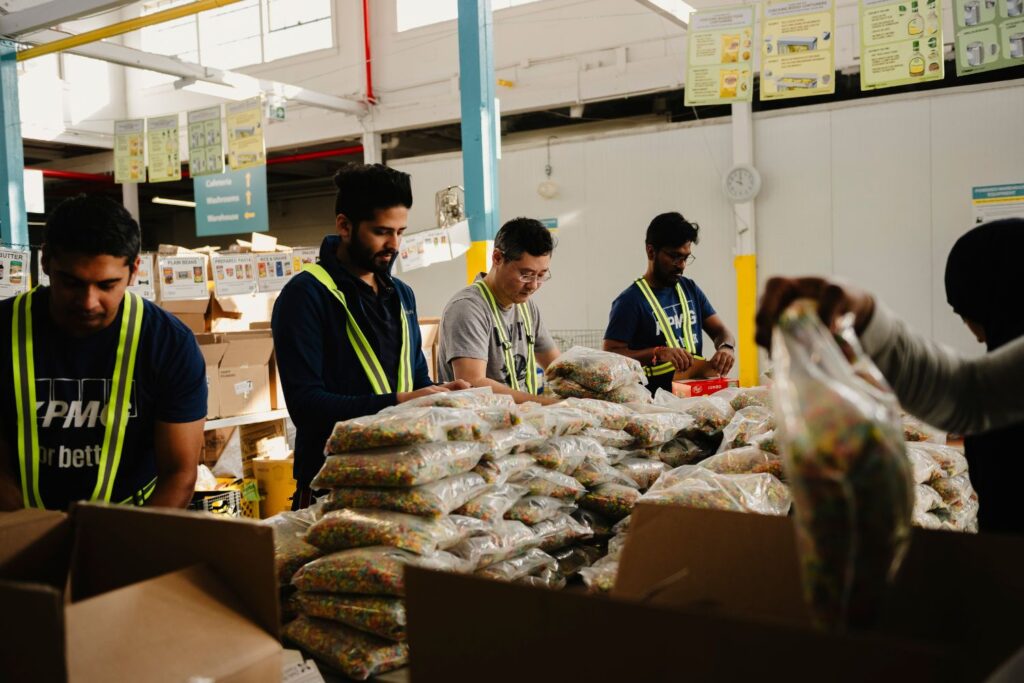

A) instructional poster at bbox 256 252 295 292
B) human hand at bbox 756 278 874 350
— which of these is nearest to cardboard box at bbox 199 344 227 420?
instructional poster at bbox 256 252 295 292

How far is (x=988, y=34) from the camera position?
395 centimetres

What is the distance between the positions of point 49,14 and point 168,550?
5224 millimetres

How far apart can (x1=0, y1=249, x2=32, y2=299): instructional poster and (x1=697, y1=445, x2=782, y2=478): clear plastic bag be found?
4277 mm

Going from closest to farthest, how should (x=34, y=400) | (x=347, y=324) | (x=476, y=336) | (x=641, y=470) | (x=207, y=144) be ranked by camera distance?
1. (x=34, y=400)
2. (x=641, y=470)
3. (x=347, y=324)
4. (x=476, y=336)
5. (x=207, y=144)

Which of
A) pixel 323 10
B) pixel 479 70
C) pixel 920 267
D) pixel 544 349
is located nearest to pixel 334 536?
pixel 544 349

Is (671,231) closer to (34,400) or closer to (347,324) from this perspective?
(347,324)

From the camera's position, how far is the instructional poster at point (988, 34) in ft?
12.7

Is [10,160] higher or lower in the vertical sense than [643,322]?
higher

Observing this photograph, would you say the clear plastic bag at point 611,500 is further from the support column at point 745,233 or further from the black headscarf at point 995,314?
the support column at point 745,233

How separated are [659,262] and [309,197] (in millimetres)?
12974

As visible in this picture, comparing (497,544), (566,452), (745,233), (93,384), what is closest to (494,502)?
(497,544)

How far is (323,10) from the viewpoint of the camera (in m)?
10.8

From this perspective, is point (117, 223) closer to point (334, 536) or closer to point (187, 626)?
point (334, 536)

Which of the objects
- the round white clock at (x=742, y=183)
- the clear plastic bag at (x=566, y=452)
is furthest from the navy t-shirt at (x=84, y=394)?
the round white clock at (x=742, y=183)
